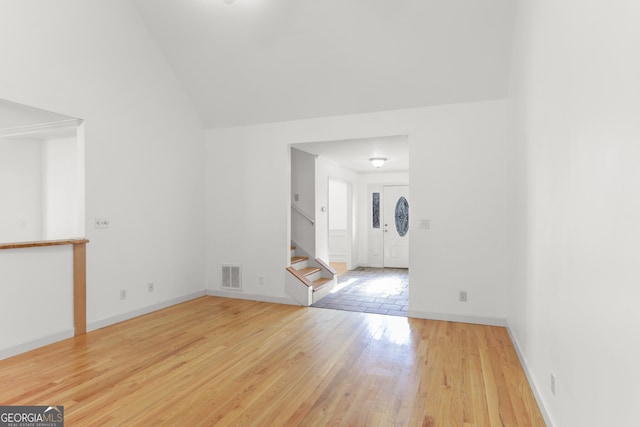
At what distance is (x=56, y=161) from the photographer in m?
6.01

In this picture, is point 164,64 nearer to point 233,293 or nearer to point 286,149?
point 286,149

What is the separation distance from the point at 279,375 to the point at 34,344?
2448mm

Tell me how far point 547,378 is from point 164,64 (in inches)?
209

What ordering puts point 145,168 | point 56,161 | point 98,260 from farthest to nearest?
point 56,161, point 145,168, point 98,260

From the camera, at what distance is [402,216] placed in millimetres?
9086

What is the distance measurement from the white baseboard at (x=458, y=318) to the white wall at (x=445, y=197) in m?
0.01

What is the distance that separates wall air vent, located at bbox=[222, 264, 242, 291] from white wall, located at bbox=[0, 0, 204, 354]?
41cm

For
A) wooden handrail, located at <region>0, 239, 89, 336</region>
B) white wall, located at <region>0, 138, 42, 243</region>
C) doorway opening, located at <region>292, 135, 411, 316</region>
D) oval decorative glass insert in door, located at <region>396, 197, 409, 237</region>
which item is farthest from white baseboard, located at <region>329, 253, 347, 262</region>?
wooden handrail, located at <region>0, 239, 89, 336</region>

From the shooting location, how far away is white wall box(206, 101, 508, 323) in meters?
4.25

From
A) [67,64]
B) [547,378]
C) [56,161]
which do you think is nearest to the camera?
[547,378]

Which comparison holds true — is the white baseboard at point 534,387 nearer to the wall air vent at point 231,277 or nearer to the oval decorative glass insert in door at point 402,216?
the wall air vent at point 231,277

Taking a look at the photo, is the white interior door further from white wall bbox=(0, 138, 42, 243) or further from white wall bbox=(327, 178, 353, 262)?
white wall bbox=(0, 138, 42, 243)

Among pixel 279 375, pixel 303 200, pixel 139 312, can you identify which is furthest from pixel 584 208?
pixel 303 200

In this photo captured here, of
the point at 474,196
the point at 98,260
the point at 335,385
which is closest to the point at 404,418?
the point at 335,385
